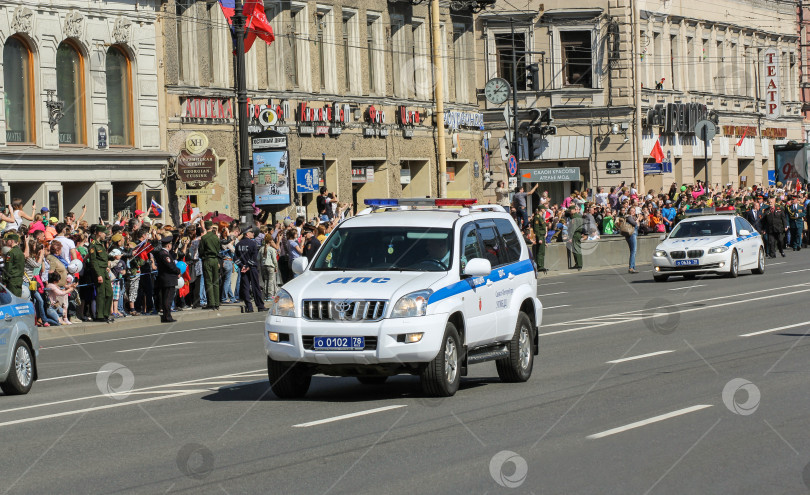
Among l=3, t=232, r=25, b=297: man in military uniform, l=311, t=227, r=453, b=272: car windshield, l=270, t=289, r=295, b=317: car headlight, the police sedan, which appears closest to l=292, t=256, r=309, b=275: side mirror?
l=311, t=227, r=453, b=272: car windshield

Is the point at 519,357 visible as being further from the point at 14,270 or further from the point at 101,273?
the point at 101,273

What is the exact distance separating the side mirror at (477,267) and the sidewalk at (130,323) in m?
12.2

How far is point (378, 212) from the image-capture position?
15570 mm

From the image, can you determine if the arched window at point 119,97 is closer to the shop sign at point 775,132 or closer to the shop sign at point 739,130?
the shop sign at point 739,130

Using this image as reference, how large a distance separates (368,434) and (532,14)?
5216cm

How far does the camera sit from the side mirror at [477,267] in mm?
13984

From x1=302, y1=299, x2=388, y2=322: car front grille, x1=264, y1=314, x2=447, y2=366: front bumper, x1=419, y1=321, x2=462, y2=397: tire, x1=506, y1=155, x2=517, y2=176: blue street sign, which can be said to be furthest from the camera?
x1=506, y1=155, x2=517, y2=176: blue street sign

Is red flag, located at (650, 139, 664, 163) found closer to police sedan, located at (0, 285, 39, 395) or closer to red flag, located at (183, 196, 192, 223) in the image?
red flag, located at (183, 196, 192, 223)

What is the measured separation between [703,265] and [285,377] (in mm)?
21162

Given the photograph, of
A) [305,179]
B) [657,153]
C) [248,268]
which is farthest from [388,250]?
[657,153]

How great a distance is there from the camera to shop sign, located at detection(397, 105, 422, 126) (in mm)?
49375

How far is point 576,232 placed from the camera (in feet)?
137

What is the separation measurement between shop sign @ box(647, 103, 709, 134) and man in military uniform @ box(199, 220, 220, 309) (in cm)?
3762

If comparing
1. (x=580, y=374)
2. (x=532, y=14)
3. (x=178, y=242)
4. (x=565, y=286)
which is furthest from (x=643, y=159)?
(x=580, y=374)
